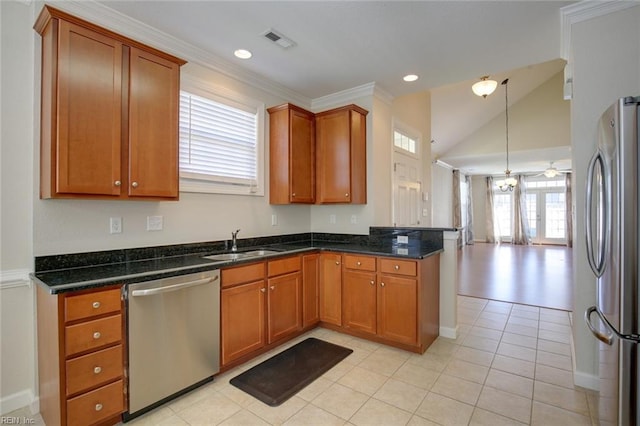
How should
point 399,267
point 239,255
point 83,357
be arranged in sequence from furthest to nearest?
point 239,255
point 399,267
point 83,357

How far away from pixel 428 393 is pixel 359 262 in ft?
4.22

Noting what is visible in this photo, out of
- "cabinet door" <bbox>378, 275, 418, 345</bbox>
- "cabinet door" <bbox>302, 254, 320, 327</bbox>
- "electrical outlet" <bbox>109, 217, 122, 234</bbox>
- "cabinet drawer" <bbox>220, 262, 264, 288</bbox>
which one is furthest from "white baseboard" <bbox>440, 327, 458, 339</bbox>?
"electrical outlet" <bbox>109, 217, 122, 234</bbox>

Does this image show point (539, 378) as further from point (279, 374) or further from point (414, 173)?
point (414, 173)

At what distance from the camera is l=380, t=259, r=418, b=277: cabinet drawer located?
2828 mm

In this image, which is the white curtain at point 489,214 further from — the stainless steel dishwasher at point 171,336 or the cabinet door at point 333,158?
the stainless steel dishwasher at point 171,336

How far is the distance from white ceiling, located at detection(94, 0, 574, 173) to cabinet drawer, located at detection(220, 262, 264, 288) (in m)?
2.01

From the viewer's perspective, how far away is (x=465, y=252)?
9703 millimetres

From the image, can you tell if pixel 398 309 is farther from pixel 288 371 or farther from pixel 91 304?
pixel 91 304

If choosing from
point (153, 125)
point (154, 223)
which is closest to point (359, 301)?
point (154, 223)

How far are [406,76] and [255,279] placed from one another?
2.81m

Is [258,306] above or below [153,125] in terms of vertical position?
below

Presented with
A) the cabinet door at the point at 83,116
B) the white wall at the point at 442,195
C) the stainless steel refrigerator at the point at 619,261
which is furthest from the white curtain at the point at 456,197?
the cabinet door at the point at 83,116

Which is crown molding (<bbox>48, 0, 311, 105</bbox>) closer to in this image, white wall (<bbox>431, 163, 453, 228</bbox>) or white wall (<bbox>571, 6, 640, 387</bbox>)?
white wall (<bbox>571, 6, 640, 387</bbox>)

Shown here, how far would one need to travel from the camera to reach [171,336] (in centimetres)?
210
